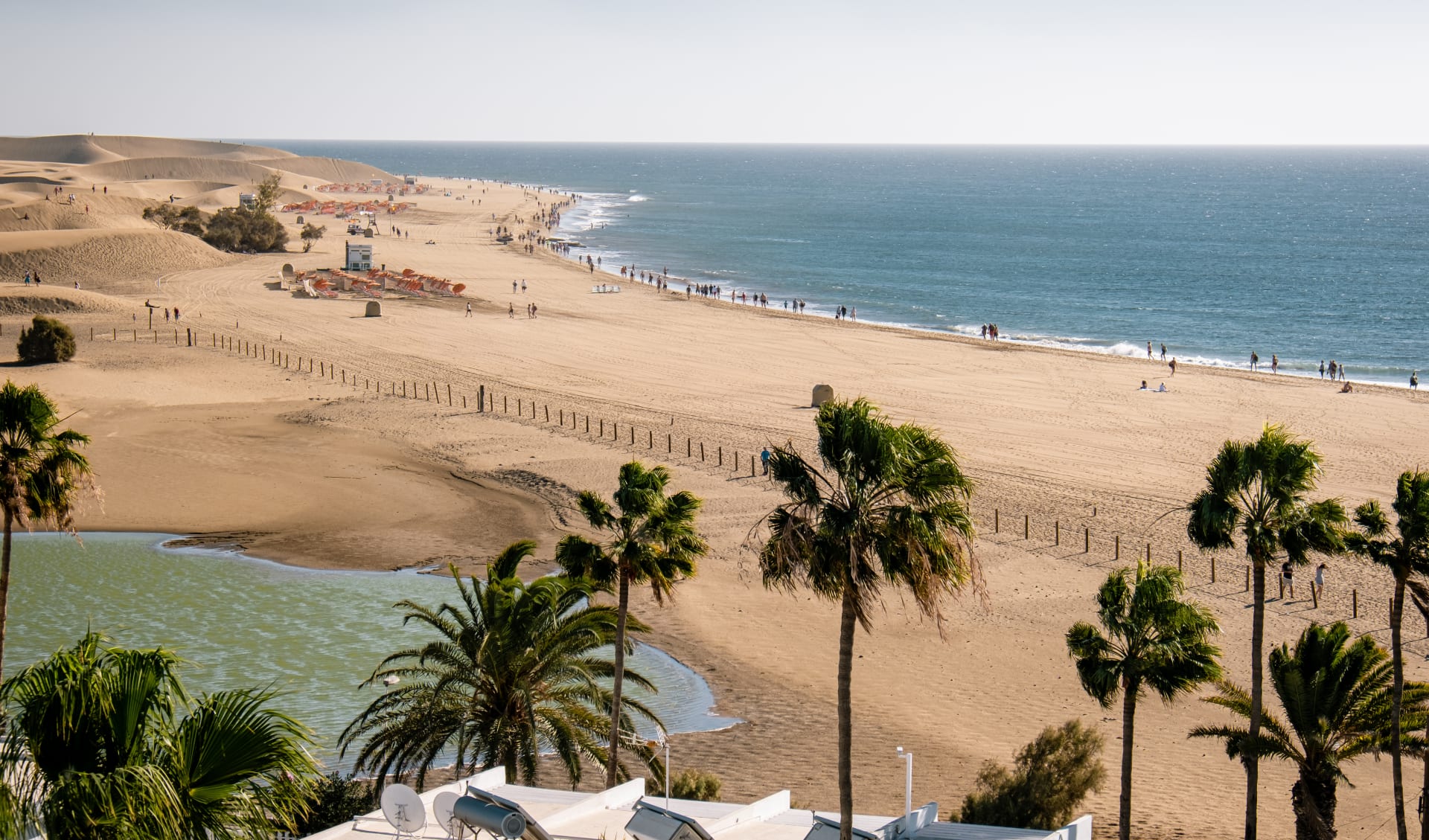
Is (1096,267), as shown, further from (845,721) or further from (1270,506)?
(845,721)

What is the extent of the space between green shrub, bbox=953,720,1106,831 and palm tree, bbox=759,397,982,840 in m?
5.22

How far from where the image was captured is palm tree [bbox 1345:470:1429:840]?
45.5 ft

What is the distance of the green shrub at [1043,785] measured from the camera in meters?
15.8

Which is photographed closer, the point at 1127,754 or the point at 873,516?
the point at 873,516

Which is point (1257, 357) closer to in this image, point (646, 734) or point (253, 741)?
point (646, 734)

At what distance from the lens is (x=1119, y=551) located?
2862 centimetres

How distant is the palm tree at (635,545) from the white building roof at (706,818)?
96.5 inches

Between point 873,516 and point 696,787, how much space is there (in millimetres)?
6464

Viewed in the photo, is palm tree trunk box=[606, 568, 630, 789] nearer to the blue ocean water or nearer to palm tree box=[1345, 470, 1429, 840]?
palm tree box=[1345, 470, 1429, 840]

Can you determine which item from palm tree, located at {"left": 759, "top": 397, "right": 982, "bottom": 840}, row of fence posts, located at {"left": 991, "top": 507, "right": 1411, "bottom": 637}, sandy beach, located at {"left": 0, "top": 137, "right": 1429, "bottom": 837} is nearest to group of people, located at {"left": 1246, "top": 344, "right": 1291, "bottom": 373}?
sandy beach, located at {"left": 0, "top": 137, "right": 1429, "bottom": 837}

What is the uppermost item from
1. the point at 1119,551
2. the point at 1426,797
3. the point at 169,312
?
the point at 169,312

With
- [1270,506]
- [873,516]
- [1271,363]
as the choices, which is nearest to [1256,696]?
[1270,506]

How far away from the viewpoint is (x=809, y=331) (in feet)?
209

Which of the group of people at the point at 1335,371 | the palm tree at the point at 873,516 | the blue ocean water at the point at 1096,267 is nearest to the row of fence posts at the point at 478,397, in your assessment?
the palm tree at the point at 873,516
